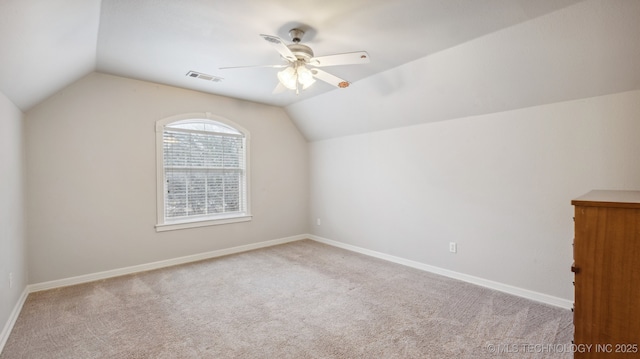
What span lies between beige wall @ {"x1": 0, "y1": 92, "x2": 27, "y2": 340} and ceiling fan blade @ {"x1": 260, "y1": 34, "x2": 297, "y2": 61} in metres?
2.27

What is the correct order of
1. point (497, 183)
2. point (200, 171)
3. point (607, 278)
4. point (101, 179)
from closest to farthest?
point (607, 278), point (497, 183), point (101, 179), point (200, 171)

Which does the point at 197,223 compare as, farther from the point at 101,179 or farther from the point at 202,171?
the point at 101,179

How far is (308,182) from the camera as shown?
580 centimetres

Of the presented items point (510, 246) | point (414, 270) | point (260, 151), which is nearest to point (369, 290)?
point (414, 270)

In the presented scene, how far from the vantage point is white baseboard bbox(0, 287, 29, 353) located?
7.40ft

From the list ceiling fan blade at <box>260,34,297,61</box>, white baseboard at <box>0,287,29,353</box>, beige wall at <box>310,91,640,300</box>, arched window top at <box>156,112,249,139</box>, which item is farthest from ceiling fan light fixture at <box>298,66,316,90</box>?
white baseboard at <box>0,287,29,353</box>

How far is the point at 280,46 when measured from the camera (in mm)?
2238

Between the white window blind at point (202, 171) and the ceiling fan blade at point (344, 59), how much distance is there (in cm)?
260

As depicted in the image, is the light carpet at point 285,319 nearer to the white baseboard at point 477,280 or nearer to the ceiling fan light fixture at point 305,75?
the white baseboard at point 477,280

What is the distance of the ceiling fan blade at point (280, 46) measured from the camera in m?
2.05

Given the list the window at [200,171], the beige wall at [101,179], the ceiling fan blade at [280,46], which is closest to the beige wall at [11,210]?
the beige wall at [101,179]

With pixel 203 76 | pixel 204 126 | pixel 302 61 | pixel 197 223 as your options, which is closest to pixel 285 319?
pixel 302 61

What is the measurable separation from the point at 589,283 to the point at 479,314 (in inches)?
50.7

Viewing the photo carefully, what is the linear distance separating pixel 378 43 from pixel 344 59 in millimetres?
600
